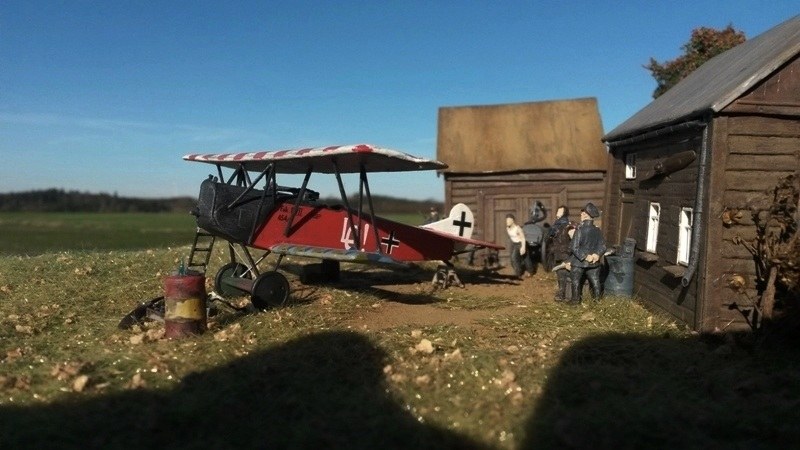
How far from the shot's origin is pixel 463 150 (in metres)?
18.3

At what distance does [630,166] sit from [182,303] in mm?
9668

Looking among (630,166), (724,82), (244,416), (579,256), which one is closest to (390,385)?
(244,416)

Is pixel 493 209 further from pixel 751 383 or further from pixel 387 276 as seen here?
pixel 751 383

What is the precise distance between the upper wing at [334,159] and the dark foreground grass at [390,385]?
8.69 feet

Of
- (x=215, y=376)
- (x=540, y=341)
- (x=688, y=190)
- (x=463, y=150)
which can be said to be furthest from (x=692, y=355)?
(x=463, y=150)

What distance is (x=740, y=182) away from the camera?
→ 8.15m

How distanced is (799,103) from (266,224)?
866 cm

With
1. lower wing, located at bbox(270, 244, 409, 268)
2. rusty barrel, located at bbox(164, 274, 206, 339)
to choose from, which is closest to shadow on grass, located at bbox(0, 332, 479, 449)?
rusty barrel, located at bbox(164, 274, 206, 339)

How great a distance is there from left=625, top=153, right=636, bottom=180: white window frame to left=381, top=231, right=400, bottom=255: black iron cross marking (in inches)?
210

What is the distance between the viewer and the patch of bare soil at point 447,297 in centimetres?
959

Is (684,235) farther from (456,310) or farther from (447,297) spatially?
(447,297)

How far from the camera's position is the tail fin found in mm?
13109

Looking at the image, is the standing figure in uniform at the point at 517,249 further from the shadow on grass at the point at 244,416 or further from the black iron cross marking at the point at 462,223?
the shadow on grass at the point at 244,416

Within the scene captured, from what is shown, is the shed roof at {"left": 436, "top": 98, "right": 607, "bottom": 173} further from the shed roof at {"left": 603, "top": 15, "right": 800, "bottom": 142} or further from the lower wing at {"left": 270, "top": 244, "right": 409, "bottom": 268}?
the lower wing at {"left": 270, "top": 244, "right": 409, "bottom": 268}
